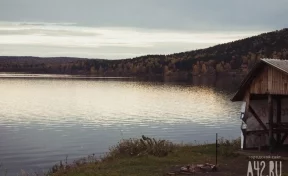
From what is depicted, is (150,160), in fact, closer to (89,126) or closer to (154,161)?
(154,161)

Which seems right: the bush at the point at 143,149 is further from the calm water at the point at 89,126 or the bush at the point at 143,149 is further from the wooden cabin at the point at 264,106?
the calm water at the point at 89,126

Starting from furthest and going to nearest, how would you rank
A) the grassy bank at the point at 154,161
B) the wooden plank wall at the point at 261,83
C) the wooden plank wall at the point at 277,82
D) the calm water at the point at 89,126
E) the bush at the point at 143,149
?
the calm water at the point at 89,126, the bush at the point at 143,149, the wooden plank wall at the point at 261,83, the wooden plank wall at the point at 277,82, the grassy bank at the point at 154,161

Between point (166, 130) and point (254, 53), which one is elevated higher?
point (254, 53)

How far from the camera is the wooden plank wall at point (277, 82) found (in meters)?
23.1

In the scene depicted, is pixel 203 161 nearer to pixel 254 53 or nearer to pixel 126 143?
pixel 126 143

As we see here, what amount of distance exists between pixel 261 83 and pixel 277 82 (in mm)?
1138

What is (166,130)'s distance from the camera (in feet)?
152

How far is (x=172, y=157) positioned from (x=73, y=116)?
3399cm

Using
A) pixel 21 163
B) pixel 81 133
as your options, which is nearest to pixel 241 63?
pixel 81 133

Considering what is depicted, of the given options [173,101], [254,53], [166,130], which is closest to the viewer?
[166,130]

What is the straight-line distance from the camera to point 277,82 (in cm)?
2355

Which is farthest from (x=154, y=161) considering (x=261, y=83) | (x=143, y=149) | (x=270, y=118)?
(x=261, y=83)

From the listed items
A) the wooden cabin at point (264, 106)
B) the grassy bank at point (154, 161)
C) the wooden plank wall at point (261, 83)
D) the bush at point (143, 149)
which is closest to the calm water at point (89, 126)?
the bush at point (143, 149)

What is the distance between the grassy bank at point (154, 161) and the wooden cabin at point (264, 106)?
141 cm
